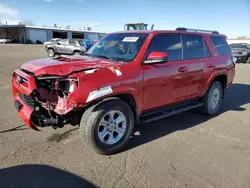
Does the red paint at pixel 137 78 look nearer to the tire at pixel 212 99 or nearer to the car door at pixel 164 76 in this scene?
the car door at pixel 164 76

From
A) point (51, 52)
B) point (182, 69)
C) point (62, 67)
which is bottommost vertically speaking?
point (51, 52)

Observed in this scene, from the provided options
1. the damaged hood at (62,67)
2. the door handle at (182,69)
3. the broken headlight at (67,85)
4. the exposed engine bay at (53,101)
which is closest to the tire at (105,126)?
the exposed engine bay at (53,101)

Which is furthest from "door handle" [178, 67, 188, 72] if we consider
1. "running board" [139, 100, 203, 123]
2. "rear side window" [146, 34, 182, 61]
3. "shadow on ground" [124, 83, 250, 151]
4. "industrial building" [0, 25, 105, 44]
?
"industrial building" [0, 25, 105, 44]

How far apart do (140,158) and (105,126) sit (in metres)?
0.73

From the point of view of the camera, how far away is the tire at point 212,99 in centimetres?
556

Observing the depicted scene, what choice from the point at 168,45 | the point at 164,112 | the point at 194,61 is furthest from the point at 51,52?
the point at 164,112

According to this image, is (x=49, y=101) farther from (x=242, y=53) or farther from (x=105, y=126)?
(x=242, y=53)

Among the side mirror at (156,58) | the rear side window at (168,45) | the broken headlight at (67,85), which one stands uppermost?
the rear side window at (168,45)

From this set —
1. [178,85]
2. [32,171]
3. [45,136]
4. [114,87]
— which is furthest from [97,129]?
[178,85]

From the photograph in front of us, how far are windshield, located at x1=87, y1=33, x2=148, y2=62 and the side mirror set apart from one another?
260 mm

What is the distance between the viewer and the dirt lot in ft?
9.91

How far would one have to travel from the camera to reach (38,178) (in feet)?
9.83

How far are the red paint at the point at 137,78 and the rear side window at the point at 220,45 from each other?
370mm

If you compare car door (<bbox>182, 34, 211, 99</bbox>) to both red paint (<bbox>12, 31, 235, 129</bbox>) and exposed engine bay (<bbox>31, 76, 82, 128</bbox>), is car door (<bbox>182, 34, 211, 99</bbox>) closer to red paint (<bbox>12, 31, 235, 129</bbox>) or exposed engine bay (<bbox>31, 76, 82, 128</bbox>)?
red paint (<bbox>12, 31, 235, 129</bbox>)
